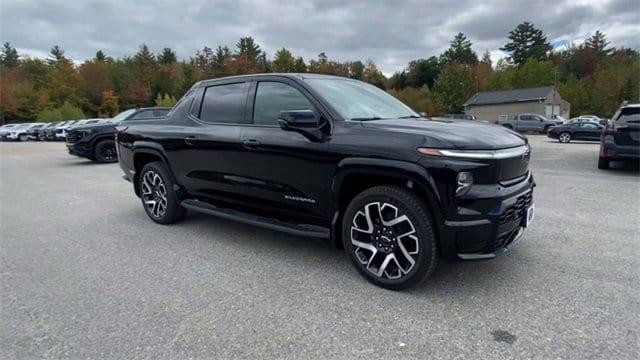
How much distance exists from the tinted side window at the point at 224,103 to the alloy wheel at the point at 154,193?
1.14 meters

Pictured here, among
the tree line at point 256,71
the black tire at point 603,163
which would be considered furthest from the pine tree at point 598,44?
the black tire at point 603,163

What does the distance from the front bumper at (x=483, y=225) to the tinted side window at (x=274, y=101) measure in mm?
1665

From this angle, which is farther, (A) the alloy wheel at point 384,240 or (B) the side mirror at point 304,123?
(B) the side mirror at point 304,123

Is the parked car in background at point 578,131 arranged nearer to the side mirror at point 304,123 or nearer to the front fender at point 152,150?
the side mirror at point 304,123

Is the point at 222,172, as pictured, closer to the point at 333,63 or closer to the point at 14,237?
the point at 14,237

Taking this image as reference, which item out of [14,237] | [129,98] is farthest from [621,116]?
[129,98]

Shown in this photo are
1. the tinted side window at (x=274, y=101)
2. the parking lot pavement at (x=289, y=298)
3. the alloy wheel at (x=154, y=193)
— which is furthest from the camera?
the alloy wheel at (x=154, y=193)

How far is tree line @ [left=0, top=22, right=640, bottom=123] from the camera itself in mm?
53406

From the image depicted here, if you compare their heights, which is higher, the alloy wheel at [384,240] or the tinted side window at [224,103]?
the tinted side window at [224,103]

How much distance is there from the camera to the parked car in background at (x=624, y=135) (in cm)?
818

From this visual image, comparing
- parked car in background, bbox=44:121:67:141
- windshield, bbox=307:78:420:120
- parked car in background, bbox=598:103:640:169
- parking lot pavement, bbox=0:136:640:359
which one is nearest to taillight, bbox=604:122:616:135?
parked car in background, bbox=598:103:640:169

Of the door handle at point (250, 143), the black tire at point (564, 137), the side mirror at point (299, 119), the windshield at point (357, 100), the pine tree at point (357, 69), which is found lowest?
the black tire at point (564, 137)

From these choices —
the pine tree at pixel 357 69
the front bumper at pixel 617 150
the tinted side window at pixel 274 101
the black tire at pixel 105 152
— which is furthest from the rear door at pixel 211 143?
the pine tree at pixel 357 69

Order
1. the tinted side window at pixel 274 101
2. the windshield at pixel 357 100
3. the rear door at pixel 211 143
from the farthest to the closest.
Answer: the rear door at pixel 211 143
the tinted side window at pixel 274 101
the windshield at pixel 357 100
